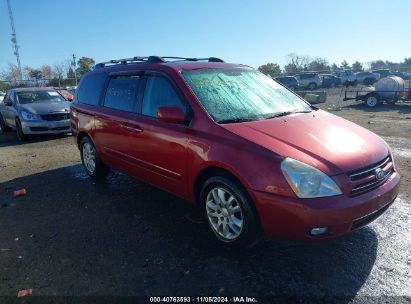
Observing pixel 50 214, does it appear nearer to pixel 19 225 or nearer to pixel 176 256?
pixel 19 225

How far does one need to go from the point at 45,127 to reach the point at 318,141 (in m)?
9.38

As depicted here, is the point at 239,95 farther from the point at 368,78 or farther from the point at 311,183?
the point at 368,78

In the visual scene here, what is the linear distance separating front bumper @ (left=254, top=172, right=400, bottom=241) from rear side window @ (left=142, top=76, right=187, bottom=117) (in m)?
1.52

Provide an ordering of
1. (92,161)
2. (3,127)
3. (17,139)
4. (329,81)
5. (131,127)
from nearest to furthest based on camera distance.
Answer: (131,127)
(92,161)
(17,139)
(3,127)
(329,81)

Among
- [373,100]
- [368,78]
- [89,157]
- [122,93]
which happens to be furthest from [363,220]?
[368,78]

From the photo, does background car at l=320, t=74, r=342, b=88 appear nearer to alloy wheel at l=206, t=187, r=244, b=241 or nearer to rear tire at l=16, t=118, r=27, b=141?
rear tire at l=16, t=118, r=27, b=141

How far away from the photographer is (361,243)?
3662 millimetres

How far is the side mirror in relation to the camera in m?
3.73

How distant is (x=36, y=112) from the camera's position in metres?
10.7

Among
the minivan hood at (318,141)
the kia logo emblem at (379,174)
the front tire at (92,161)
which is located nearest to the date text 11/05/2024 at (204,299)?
the minivan hood at (318,141)

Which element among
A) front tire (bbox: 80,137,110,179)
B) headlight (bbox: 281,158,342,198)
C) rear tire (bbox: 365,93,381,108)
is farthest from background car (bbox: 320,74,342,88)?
headlight (bbox: 281,158,342,198)

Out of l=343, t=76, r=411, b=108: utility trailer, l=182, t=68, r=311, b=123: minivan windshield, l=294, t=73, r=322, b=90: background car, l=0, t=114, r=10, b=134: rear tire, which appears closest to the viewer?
l=182, t=68, r=311, b=123: minivan windshield

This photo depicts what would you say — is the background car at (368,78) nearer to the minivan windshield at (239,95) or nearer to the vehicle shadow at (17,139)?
the vehicle shadow at (17,139)

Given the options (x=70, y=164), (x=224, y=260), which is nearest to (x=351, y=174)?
(x=224, y=260)
